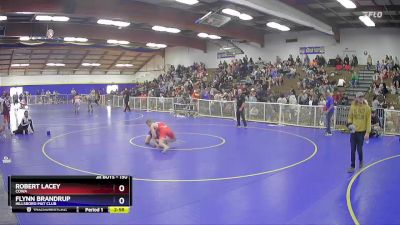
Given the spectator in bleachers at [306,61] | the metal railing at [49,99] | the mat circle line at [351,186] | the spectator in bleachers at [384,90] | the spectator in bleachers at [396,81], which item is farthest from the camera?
the metal railing at [49,99]

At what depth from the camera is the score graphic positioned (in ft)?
13.5

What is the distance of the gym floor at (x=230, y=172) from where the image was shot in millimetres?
6602

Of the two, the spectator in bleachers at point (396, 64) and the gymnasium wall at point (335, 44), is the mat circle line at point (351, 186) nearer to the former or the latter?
the spectator in bleachers at point (396, 64)

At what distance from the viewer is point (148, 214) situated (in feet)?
21.8

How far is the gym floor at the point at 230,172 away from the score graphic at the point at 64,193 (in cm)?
232

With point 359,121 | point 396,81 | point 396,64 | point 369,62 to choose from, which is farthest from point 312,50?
point 359,121

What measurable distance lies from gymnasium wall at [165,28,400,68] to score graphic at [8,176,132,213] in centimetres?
2714

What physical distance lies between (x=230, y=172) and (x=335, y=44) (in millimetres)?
22448

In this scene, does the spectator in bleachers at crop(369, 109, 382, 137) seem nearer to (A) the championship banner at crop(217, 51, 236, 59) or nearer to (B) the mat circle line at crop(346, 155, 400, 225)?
(B) the mat circle line at crop(346, 155, 400, 225)

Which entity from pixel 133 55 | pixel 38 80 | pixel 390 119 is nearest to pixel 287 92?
pixel 390 119

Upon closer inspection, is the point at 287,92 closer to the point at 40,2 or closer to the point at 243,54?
the point at 243,54

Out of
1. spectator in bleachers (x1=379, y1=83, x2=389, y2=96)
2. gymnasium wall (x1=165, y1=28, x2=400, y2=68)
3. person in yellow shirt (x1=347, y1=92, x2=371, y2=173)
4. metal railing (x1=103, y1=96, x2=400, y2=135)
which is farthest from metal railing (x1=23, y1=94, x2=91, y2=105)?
person in yellow shirt (x1=347, y1=92, x2=371, y2=173)

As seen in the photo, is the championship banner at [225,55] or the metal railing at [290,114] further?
the championship banner at [225,55]

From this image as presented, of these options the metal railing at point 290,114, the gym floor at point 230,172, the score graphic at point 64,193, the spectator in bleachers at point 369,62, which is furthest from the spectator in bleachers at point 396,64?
the score graphic at point 64,193
